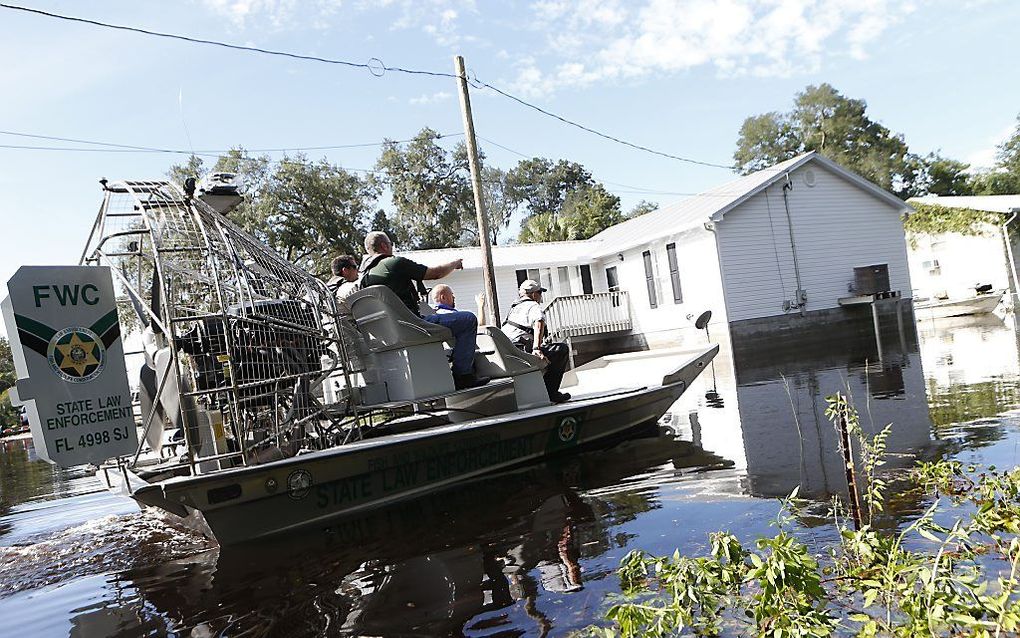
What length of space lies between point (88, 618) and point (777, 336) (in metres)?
22.1

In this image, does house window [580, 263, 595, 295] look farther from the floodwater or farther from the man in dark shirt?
the man in dark shirt

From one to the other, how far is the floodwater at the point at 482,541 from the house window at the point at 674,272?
49.7ft

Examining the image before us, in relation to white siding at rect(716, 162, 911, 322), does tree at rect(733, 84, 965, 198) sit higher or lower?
higher

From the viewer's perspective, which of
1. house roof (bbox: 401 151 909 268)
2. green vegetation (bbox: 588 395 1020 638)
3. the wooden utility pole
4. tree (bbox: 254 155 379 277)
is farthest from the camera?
tree (bbox: 254 155 379 277)

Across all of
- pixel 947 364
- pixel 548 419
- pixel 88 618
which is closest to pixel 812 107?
pixel 947 364

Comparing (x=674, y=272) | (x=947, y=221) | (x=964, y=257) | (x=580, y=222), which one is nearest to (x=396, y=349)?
(x=674, y=272)

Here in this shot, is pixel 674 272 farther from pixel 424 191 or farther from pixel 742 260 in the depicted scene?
pixel 424 191

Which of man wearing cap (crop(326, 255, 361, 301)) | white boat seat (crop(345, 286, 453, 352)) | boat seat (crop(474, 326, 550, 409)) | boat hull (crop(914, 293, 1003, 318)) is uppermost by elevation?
man wearing cap (crop(326, 255, 361, 301))

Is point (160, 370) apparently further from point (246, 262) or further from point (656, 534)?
point (656, 534)

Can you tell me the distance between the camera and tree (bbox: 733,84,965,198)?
58.6 metres

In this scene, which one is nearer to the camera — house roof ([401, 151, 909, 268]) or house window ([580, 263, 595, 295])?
house roof ([401, 151, 909, 268])

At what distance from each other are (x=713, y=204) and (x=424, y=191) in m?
25.8

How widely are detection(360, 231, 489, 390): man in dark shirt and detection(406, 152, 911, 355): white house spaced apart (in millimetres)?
16240

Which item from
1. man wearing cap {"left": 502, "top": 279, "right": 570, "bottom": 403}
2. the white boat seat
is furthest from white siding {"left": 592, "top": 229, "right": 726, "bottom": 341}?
the white boat seat
